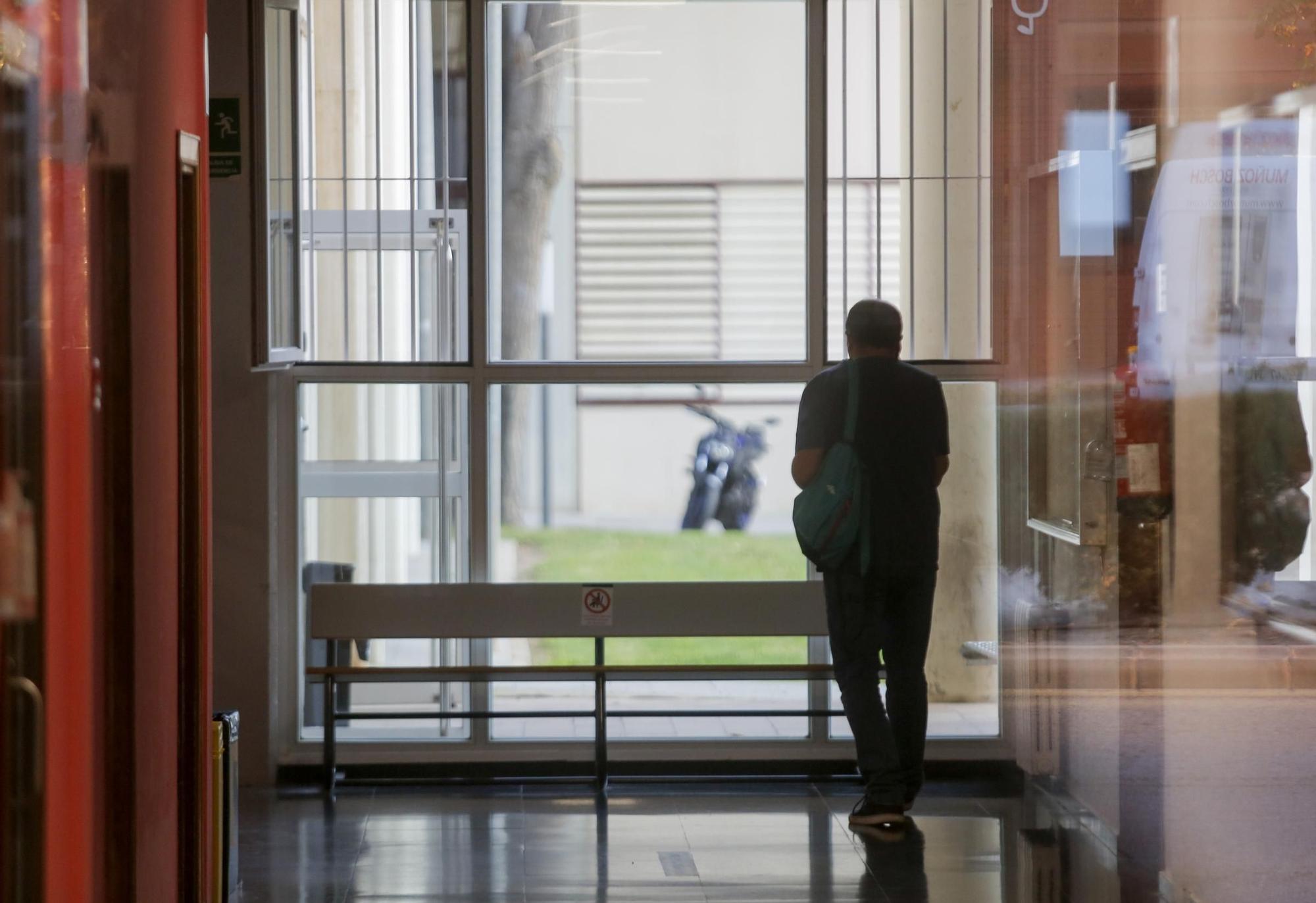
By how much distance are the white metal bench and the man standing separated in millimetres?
687

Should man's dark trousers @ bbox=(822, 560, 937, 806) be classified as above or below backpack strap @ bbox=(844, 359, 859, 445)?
below

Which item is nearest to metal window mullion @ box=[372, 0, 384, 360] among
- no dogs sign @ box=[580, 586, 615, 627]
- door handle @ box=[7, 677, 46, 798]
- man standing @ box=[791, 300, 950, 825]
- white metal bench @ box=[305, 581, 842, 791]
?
white metal bench @ box=[305, 581, 842, 791]

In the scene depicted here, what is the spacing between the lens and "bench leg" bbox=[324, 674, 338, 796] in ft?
16.5

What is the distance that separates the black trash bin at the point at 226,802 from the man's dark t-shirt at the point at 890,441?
186 centimetres

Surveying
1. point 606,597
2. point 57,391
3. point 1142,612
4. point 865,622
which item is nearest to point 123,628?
point 57,391

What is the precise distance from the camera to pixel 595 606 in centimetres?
525

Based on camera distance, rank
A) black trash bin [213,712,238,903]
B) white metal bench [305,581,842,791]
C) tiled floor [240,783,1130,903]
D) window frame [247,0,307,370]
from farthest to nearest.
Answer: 1. white metal bench [305,581,842,791]
2. window frame [247,0,307,370]
3. tiled floor [240,783,1130,903]
4. black trash bin [213,712,238,903]

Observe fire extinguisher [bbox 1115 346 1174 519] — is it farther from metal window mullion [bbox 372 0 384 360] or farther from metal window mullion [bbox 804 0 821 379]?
metal window mullion [bbox 372 0 384 360]

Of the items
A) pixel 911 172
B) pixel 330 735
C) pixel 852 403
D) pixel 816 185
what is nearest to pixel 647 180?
pixel 816 185

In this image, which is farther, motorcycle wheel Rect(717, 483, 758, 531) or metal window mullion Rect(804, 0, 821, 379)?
motorcycle wheel Rect(717, 483, 758, 531)

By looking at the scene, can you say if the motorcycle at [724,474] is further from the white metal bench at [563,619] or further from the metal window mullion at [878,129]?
the metal window mullion at [878,129]

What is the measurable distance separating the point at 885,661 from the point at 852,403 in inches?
32.0

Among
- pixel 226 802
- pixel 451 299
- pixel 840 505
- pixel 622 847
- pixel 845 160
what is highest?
pixel 845 160

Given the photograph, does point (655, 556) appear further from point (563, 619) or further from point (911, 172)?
point (911, 172)
